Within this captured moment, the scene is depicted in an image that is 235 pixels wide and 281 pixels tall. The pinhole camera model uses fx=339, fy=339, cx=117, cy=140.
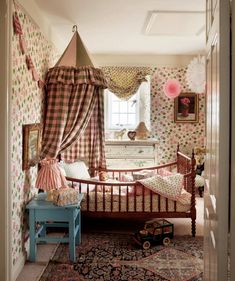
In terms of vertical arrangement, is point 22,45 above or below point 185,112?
above

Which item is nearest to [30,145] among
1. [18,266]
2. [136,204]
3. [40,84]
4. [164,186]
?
[40,84]

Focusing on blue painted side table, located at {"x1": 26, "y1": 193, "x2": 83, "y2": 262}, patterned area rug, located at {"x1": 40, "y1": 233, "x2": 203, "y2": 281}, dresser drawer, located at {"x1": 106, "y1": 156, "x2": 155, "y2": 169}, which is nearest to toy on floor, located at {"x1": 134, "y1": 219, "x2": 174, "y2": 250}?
patterned area rug, located at {"x1": 40, "y1": 233, "x2": 203, "y2": 281}

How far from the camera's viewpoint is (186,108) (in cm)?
634

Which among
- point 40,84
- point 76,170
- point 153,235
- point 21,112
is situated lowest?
point 153,235

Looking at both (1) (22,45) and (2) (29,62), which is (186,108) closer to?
(2) (29,62)

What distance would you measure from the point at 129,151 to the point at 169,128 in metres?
0.96

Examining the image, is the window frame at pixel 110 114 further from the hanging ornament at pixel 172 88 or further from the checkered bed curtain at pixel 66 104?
the checkered bed curtain at pixel 66 104

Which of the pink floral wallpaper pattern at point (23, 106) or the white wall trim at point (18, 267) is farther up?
the pink floral wallpaper pattern at point (23, 106)

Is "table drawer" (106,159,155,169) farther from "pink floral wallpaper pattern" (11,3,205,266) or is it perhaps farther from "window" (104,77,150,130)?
"pink floral wallpaper pattern" (11,3,205,266)

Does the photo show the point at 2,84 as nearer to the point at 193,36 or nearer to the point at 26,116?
the point at 26,116

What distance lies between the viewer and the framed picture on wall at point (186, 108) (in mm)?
6328

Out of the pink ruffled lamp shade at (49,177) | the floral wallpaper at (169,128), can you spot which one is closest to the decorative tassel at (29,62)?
the pink ruffled lamp shade at (49,177)

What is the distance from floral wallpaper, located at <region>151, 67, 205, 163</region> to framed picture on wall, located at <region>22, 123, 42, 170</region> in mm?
3085

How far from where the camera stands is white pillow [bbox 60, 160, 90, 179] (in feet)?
14.4
